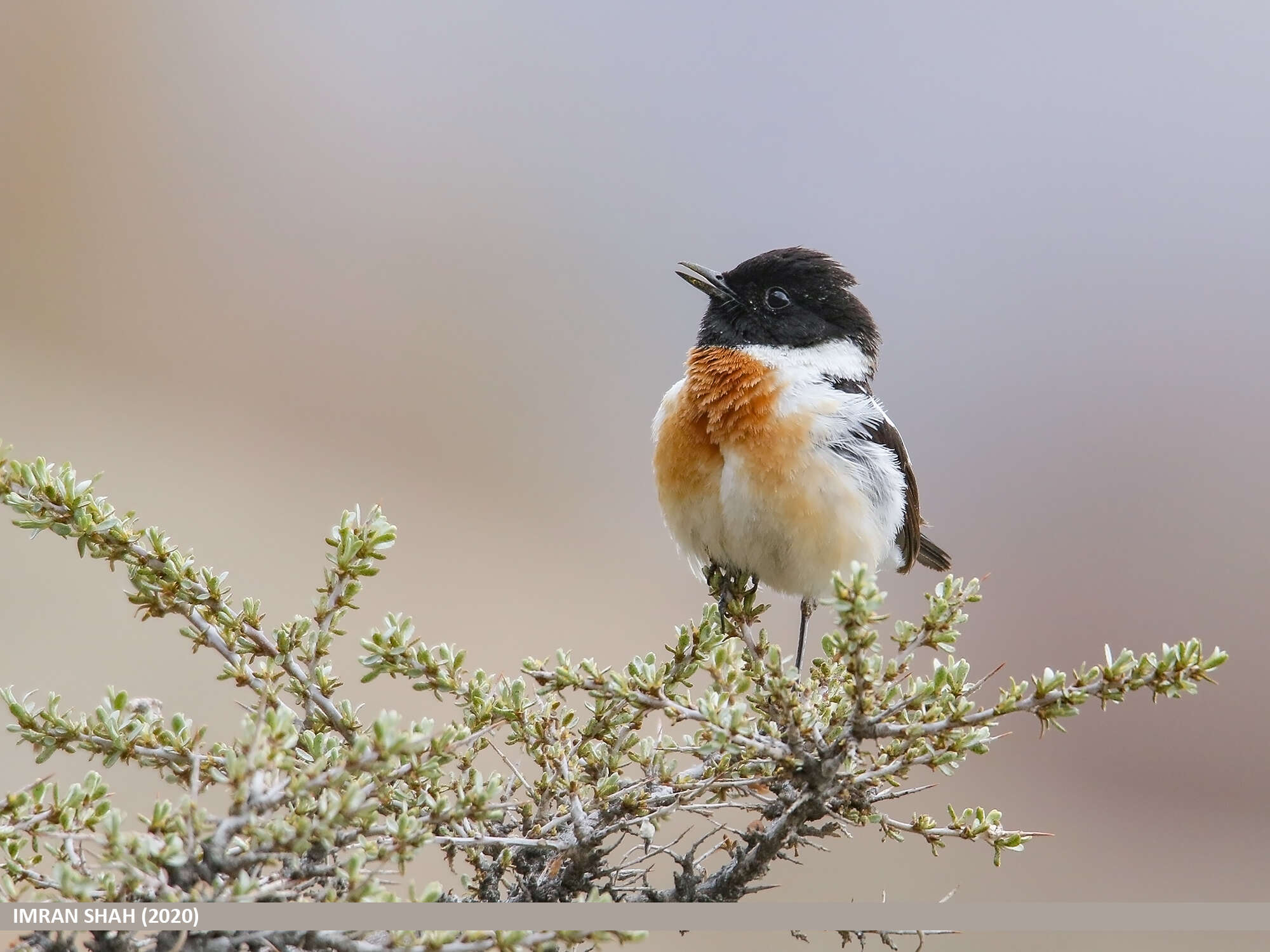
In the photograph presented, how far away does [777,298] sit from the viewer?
121 inches

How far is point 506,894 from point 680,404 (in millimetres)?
1484

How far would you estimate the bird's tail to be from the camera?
3.55m

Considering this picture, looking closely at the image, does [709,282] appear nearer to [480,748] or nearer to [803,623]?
[803,623]

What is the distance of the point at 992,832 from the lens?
1.85 m

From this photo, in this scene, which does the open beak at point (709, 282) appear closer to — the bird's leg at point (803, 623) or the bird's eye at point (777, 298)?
the bird's eye at point (777, 298)

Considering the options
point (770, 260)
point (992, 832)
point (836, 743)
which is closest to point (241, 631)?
point (836, 743)

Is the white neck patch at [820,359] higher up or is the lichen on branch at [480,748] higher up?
the white neck patch at [820,359]

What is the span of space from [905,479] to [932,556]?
1.97 ft

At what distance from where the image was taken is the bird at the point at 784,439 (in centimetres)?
274

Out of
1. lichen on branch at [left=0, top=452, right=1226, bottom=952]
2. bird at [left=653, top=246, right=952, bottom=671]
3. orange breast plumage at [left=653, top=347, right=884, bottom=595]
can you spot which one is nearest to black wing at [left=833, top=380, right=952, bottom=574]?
bird at [left=653, top=246, right=952, bottom=671]

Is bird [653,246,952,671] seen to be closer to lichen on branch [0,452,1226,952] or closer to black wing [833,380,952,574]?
black wing [833,380,952,574]

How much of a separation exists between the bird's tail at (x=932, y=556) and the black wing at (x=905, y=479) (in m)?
0.03

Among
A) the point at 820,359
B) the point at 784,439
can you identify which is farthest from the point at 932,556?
the point at 784,439

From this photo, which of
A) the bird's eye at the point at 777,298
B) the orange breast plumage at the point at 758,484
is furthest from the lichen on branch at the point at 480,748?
the bird's eye at the point at 777,298
